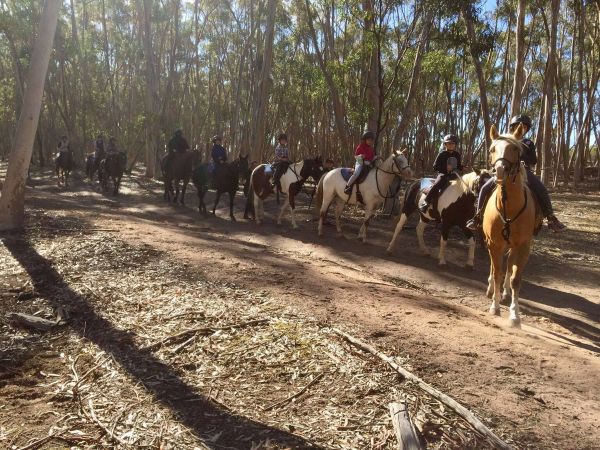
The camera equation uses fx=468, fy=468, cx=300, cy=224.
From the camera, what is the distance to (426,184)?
10.5m

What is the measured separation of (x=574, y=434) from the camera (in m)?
3.46

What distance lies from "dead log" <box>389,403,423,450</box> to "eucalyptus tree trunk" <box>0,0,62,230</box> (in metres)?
9.08

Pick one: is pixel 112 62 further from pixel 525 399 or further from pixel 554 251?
pixel 525 399

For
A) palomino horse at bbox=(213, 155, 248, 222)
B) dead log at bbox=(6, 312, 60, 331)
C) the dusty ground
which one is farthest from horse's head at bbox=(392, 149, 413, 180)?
dead log at bbox=(6, 312, 60, 331)

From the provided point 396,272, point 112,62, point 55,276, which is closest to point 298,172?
point 396,272

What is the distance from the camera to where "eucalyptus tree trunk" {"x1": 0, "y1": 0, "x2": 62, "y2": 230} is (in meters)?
9.31

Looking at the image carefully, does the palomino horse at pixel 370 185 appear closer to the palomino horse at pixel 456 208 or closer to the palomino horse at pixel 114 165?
the palomino horse at pixel 456 208

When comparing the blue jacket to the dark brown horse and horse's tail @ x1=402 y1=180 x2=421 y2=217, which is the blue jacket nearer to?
the dark brown horse

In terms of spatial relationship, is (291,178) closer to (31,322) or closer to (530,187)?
(530,187)

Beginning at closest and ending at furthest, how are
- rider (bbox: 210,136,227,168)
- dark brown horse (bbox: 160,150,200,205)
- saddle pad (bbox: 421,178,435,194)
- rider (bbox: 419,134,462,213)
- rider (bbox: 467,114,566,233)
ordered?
rider (bbox: 467,114,566,233), rider (bbox: 419,134,462,213), saddle pad (bbox: 421,178,435,194), rider (bbox: 210,136,227,168), dark brown horse (bbox: 160,150,200,205)

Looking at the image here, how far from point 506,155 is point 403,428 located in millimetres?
3857

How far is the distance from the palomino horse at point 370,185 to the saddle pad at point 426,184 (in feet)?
1.59

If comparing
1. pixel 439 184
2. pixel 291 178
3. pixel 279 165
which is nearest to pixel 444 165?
pixel 439 184

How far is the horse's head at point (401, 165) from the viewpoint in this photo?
36.2 feet
